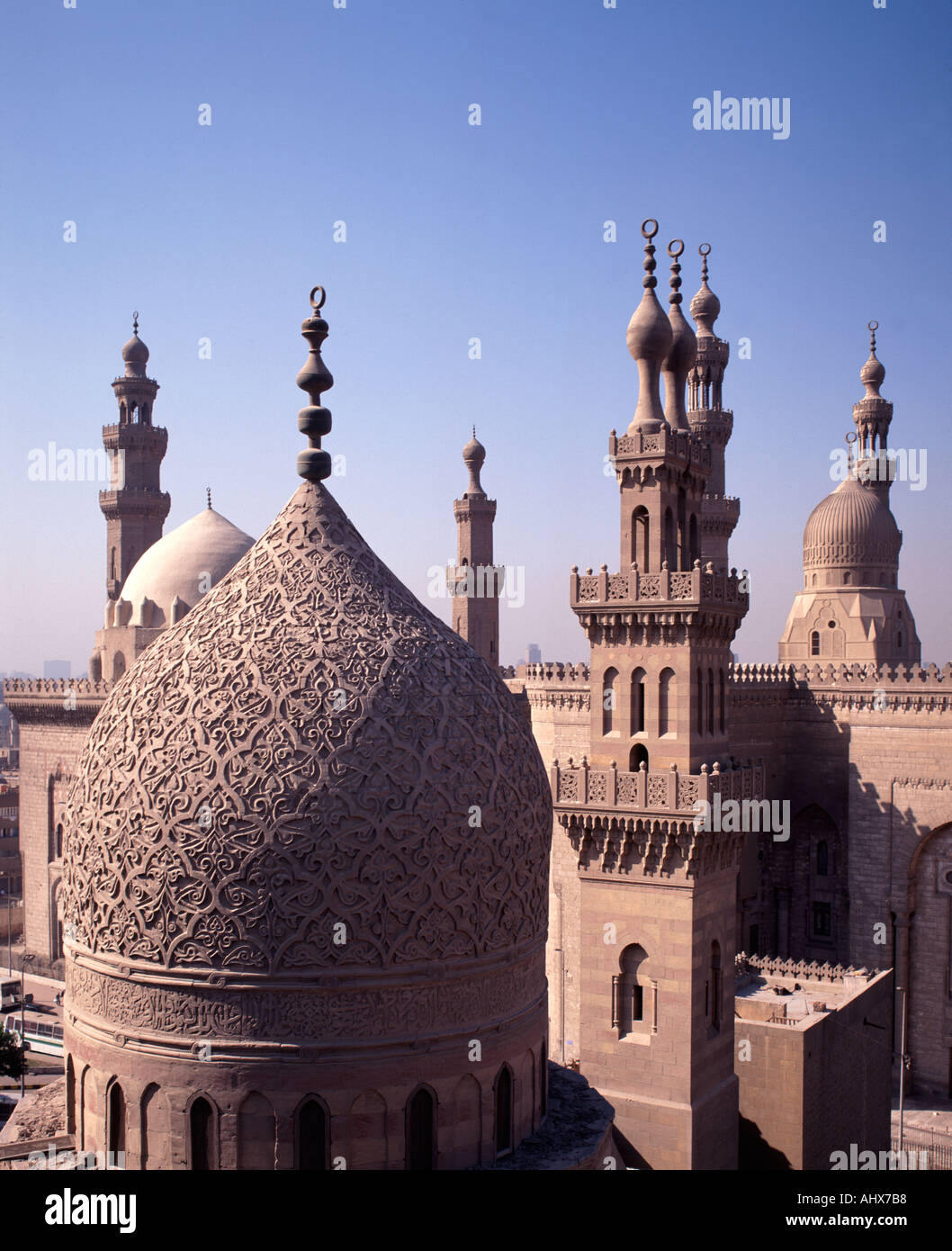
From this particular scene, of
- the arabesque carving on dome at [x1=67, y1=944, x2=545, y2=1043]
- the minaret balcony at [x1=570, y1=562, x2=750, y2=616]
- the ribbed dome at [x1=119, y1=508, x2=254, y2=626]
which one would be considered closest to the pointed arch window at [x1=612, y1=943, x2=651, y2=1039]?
the minaret balcony at [x1=570, y1=562, x2=750, y2=616]

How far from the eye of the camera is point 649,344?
16.4 m

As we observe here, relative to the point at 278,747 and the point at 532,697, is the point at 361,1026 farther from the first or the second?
the point at 532,697

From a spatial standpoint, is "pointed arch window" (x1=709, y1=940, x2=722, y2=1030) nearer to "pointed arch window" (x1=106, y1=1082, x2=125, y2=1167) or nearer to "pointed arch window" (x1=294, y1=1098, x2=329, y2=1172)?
"pointed arch window" (x1=294, y1=1098, x2=329, y2=1172)

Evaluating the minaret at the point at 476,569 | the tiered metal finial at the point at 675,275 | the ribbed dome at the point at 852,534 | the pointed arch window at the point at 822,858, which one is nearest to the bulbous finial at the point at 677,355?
the tiered metal finial at the point at 675,275

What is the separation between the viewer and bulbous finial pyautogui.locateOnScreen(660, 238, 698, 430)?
1695 cm

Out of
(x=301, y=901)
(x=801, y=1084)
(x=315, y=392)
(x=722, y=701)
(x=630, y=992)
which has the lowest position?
(x=801, y=1084)

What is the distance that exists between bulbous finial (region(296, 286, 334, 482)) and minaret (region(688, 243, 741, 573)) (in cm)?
2104

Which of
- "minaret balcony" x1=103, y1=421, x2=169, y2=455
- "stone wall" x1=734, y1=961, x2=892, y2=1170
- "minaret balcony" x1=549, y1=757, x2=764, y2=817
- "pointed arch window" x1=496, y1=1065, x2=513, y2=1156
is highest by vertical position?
"minaret balcony" x1=103, y1=421, x2=169, y2=455

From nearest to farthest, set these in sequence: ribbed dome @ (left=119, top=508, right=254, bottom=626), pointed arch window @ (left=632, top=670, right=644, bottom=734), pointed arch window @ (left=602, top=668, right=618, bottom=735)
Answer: pointed arch window @ (left=632, top=670, right=644, bottom=734) < pointed arch window @ (left=602, top=668, right=618, bottom=735) < ribbed dome @ (left=119, top=508, right=254, bottom=626)

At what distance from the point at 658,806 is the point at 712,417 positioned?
17.3 m

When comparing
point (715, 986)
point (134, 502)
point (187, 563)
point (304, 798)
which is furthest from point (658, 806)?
point (134, 502)

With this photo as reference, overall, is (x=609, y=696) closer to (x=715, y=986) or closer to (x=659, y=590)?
(x=659, y=590)
